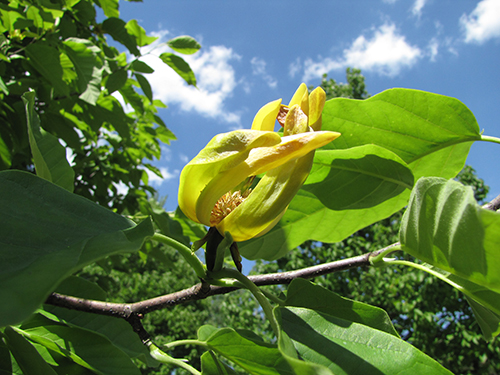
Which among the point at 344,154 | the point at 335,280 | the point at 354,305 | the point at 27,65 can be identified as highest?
the point at 335,280

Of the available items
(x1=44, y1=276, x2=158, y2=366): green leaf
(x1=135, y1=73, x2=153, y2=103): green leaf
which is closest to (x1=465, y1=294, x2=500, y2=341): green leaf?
(x1=44, y1=276, x2=158, y2=366): green leaf

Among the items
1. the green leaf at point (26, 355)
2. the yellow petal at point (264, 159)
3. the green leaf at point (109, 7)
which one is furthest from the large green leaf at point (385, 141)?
the green leaf at point (109, 7)

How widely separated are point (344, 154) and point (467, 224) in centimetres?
39

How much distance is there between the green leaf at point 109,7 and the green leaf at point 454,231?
2.51m

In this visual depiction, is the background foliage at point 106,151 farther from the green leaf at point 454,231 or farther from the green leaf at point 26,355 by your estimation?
the green leaf at point 454,231

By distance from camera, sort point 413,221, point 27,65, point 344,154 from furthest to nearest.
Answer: point 27,65 < point 344,154 < point 413,221

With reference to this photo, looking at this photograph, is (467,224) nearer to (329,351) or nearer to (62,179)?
(329,351)

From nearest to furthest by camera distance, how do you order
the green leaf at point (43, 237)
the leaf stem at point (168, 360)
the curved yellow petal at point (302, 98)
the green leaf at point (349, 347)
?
the green leaf at point (43, 237)
the green leaf at point (349, 347)
the curved yellow petal at point (302, 98)
the leaf stem at point (168, 360)

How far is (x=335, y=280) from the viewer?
25.6 feet

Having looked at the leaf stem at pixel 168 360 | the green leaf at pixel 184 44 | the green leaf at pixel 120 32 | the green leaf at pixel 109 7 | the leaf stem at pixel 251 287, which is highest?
the green leaf at pixel 109 7

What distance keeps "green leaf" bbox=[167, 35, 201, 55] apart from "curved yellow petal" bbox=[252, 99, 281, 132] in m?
2.00

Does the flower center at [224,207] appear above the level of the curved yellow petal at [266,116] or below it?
below

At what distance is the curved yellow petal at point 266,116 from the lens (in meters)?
0.61

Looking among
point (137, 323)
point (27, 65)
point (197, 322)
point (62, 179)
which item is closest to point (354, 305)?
point (137, 323)
